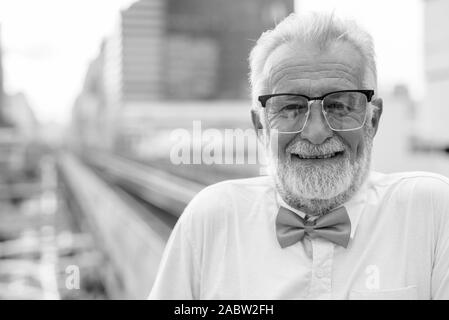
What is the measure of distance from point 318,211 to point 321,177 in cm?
9

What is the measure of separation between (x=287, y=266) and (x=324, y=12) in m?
0.56

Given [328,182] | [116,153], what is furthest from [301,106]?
[116,153]

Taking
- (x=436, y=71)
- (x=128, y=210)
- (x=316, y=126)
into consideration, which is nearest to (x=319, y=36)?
(x=316, y=126)

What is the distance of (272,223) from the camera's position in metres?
1.14

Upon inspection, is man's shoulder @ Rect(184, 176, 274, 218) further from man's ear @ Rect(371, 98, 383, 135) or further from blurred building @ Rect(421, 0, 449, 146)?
blurred building @ Rect(421, 0, 449, 146)

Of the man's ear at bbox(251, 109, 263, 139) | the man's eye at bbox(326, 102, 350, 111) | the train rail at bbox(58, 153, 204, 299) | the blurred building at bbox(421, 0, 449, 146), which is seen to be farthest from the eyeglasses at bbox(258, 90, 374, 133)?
the blurred building at bbox(421, 0, 449, 146)

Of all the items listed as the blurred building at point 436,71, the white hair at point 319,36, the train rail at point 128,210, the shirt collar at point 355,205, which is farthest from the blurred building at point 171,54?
the blurred building at point 436,71

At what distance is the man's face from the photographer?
3.51ft

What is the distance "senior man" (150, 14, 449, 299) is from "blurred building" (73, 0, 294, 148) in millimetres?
215

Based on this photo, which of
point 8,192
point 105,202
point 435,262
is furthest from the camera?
point 105,202

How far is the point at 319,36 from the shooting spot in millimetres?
1075

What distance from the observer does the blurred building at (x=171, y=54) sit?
108 inches

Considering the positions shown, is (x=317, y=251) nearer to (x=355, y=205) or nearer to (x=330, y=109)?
(x=355, y=205)

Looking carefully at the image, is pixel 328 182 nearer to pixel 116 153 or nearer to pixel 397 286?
pixel 397 286
